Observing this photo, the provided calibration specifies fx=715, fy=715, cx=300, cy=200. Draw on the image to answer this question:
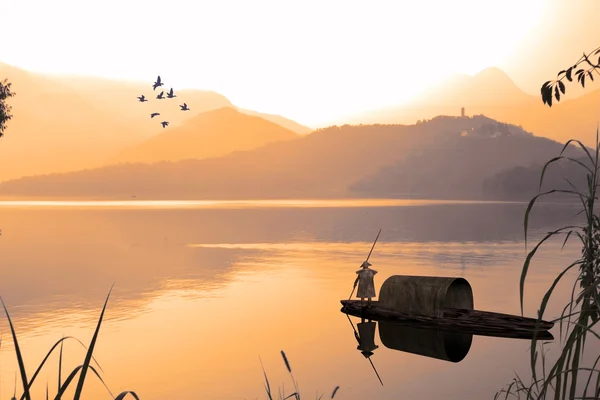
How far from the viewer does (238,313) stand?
3225cm

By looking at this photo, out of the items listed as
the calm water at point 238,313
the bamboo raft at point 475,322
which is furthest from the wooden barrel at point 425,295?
the calm water at point 238,313

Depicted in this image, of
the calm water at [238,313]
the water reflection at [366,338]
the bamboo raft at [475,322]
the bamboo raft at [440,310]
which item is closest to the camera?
the calm water at [238,313]

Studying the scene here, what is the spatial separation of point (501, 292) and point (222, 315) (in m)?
15.9

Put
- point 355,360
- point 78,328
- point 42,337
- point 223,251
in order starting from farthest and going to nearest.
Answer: point 223,251 < point 78,328 < point 42,337 < point 355,360

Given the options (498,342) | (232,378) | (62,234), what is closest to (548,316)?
(498,342)

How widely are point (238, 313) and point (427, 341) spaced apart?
34.9ft

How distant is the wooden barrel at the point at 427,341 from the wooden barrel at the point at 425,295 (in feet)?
2.93

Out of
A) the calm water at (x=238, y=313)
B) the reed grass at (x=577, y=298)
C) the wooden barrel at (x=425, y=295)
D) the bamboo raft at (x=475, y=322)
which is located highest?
the reed grass at (x=577, y=298)

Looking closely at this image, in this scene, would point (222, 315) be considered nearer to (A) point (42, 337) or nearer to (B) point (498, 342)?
(A) point (42, 337)

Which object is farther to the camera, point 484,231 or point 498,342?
point 484,231

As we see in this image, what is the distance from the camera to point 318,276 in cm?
4738

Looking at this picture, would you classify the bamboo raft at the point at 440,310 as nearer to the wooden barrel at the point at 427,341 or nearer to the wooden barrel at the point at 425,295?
the wooden barrel at the point at 425,295

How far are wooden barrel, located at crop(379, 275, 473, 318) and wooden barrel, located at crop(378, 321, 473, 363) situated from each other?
2.93 ft

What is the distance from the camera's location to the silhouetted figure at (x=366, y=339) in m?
23.8
